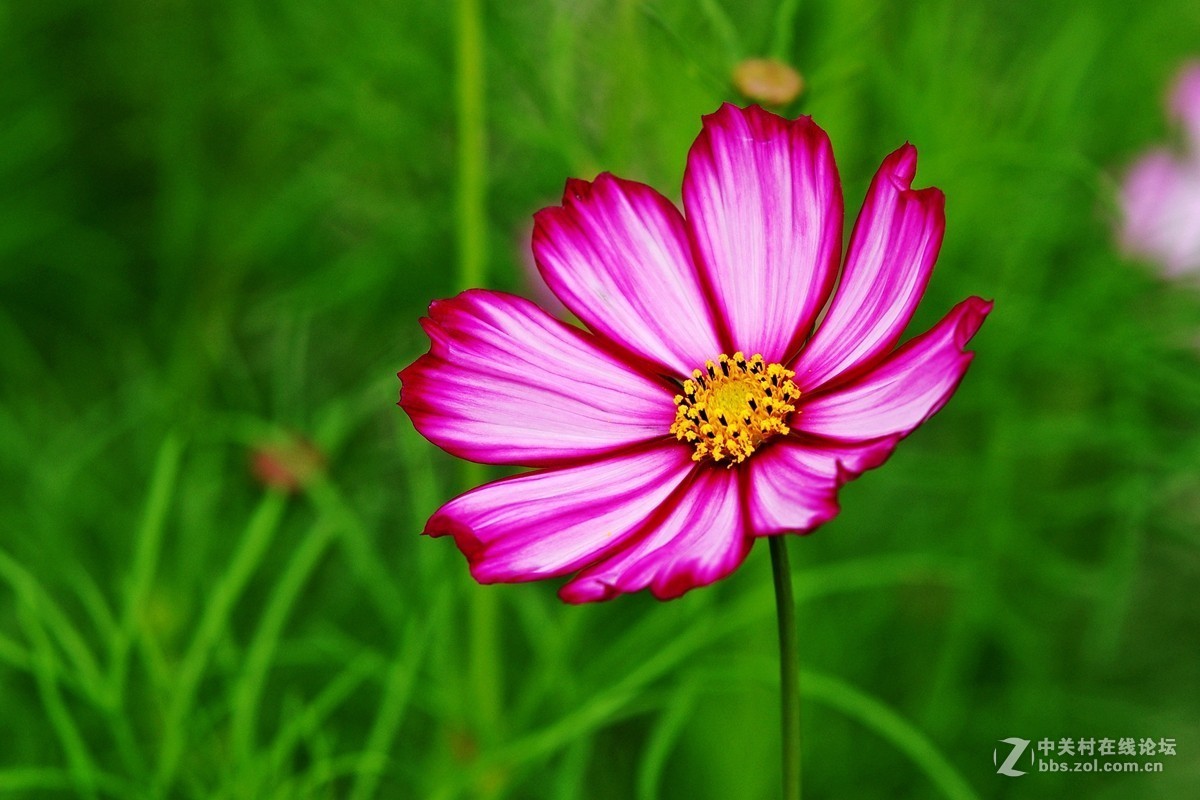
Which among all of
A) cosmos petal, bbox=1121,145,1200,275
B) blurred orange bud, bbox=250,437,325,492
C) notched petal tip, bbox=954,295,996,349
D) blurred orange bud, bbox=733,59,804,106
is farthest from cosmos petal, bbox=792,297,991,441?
cosmos petal, bbox=1121,145,1200,275

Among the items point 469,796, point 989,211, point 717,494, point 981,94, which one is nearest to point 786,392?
point 717,494

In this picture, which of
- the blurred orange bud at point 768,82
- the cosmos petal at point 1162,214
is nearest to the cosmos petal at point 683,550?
the blurred orange bud at point 768,82

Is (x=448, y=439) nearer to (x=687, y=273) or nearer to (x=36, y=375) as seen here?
(x=687, y=273)

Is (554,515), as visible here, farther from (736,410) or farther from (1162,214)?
(1162,214)

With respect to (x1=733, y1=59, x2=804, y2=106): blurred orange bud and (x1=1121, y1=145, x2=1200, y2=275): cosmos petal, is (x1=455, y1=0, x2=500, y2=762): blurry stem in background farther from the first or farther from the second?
(x1=1121, y1=145, x2=1200, y2=275): cosmos petal

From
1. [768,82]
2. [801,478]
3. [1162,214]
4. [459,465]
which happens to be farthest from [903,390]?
[1162,214]

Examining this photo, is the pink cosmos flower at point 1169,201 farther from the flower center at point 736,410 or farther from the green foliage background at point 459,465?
the flower center at point 736,410
